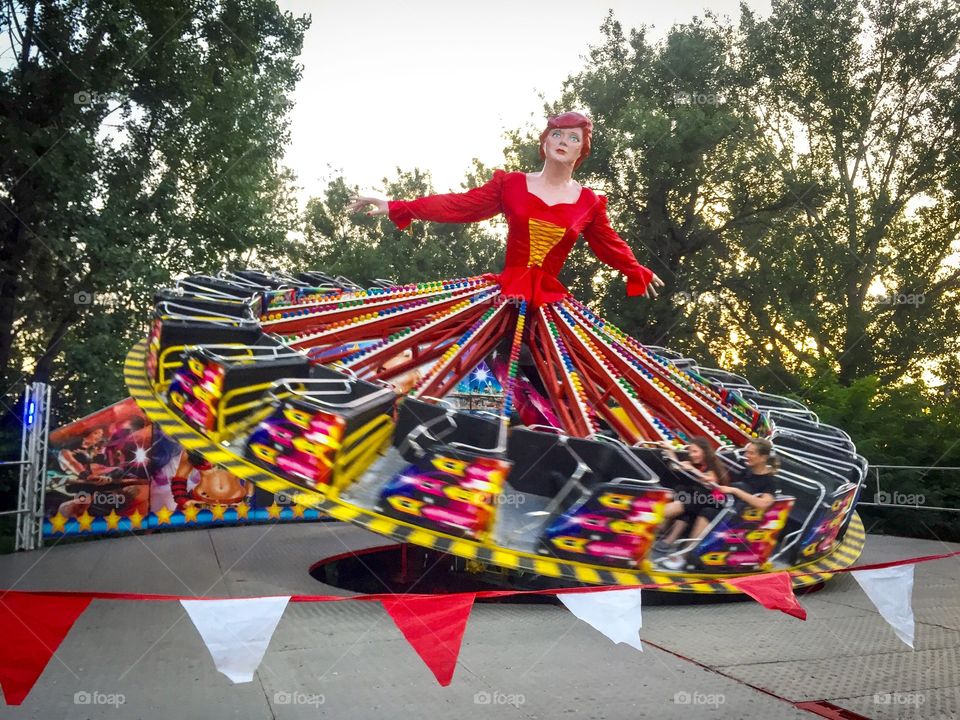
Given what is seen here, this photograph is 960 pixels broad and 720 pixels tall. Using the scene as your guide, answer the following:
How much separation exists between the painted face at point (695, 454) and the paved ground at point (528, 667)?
4.19 feet

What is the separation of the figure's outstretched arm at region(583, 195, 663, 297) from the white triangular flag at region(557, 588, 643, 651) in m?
4.69

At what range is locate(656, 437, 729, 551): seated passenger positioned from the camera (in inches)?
227

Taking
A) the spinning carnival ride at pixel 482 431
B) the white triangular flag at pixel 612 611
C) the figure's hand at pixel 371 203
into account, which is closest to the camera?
the white triangular flag at pixel 612 611

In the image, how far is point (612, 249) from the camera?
26.6 feet

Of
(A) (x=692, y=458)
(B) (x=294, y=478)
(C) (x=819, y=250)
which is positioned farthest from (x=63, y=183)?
(C) (x=819, y=250)

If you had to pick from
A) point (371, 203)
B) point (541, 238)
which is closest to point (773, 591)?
point (541, 238)

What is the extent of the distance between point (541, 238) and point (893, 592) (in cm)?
419

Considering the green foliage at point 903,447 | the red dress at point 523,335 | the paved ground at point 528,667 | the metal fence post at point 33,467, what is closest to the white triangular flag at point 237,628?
the paved ground at point 528,667

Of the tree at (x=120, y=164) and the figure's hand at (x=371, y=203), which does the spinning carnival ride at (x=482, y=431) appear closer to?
the figure's hand at (x=371, y=203)

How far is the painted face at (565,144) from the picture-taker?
24.3ft

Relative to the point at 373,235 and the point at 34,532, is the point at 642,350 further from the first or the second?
the point at 373,235

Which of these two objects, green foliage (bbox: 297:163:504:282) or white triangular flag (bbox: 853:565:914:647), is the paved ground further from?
green foliage (bbox: 297:163:504:282)

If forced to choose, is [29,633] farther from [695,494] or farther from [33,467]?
[33,467]

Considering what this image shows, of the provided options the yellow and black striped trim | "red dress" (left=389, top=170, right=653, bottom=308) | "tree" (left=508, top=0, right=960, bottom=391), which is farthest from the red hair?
"tree" (left=508, top=0, right=960, bottom=391)
